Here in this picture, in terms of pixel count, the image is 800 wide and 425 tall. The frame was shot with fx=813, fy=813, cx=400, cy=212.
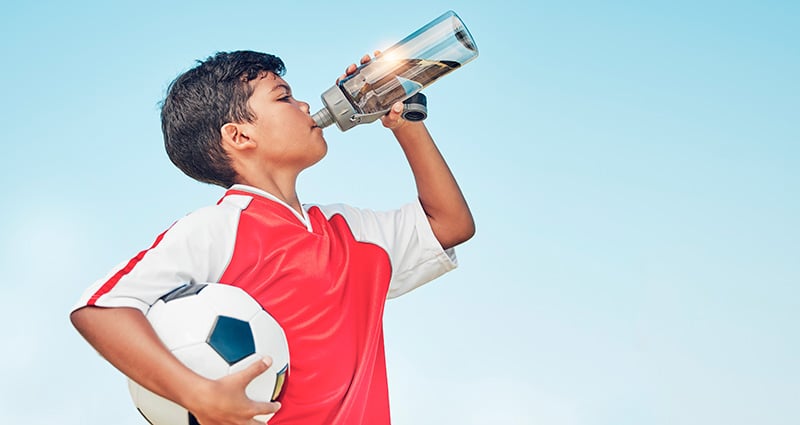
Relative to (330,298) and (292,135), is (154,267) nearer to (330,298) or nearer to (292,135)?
(330,298)

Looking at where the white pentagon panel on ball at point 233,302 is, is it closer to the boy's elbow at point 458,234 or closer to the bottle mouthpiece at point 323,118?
the bottle mouthpiece at point 323,118

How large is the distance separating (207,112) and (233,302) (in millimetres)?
934

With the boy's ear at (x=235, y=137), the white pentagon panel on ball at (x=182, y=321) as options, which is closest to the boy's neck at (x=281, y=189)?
the boy's ear at (x=235, y=137)

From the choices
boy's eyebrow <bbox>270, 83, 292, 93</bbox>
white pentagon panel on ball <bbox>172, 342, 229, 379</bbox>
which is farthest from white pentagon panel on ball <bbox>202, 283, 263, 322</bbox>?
boy's eyebrow <bbox>270, 83, 292, 93</bbox>

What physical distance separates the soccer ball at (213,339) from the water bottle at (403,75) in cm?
85

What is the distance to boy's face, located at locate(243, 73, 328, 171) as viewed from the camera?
276 centimetres

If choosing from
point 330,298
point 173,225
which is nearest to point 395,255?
point 330,298

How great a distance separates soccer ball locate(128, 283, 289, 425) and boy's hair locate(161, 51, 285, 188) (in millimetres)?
744

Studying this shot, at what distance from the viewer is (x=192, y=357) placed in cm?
207

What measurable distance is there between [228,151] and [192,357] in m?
0.95

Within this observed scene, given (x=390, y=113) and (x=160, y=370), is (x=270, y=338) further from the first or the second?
(x=390, y=113)

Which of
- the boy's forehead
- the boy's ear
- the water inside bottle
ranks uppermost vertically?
the boy's forehead

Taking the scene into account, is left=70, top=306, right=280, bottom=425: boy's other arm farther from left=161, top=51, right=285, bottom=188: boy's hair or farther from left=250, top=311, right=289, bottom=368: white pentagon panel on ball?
left=161, top=51, right=285, bottom=188: boy's hair

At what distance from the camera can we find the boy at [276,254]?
2078 millimetres
